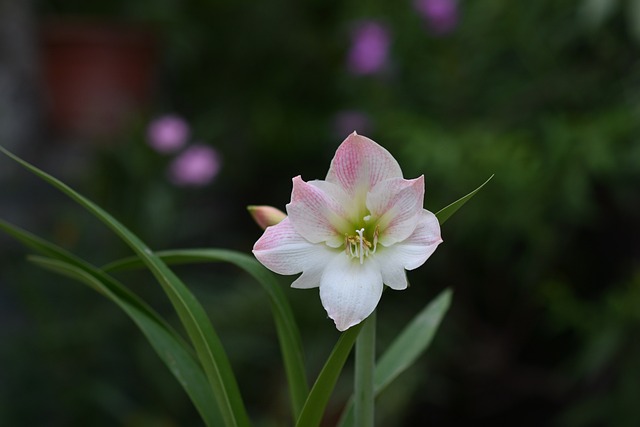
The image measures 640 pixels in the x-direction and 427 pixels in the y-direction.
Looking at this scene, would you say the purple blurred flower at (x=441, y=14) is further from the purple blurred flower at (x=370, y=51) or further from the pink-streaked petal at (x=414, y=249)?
the pink-streaked petal at (x=414, y=249)

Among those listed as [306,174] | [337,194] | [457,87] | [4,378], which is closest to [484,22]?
Result: [457,87]

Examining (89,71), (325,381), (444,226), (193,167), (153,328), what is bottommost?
(325,381)

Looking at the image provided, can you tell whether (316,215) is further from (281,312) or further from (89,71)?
(89,71)

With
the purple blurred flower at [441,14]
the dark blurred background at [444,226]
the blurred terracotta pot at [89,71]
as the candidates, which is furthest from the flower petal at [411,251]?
the blurred terracotta pot at [89,71]

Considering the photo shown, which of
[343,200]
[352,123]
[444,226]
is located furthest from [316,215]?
[352,123]

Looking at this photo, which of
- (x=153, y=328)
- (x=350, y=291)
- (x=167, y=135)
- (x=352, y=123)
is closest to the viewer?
(x=350, y=291)

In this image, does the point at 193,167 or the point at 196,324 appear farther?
the point at 193,167

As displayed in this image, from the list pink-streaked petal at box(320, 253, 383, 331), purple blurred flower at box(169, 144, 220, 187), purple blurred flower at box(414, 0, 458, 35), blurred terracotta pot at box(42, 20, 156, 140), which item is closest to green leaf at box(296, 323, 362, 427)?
pink-streaked petal at box(320, 253, 383, 331)

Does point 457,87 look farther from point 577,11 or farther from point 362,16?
point 362,16
